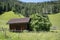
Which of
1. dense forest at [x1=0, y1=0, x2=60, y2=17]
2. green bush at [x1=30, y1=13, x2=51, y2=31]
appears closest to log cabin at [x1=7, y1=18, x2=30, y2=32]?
green bush at [x1=30, y1=13, x2=51, y2=31]

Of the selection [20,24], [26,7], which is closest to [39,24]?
[20,24]

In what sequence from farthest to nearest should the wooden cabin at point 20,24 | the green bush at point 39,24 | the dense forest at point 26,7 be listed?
the dense forest at point 26,7 < the wooden cabin at point 20,24 < the green bush at point 39,24

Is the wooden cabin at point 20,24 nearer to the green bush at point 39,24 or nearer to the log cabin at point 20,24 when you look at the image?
the log cabin at point 20,24

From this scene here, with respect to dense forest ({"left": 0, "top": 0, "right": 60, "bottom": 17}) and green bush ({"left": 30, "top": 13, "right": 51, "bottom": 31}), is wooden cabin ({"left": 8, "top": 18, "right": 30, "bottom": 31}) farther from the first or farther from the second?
dense forest ({"left": 0, "top": 0, "right": 60, "bottom": 17})

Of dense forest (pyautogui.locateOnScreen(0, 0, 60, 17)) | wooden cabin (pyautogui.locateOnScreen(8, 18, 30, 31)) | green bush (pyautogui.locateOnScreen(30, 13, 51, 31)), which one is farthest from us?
dense forest (pyautogui.locateOnScreen(0, 0, 60, 17))

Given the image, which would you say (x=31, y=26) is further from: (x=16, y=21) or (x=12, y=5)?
(x=12, y=5)

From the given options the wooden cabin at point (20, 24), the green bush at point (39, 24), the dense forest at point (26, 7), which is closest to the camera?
the green bush at point (39, 24)

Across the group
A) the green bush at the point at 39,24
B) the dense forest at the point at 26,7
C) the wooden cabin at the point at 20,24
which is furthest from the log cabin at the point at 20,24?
the dense forest at the point at 26,7

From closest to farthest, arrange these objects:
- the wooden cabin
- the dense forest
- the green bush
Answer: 1. the green bush
2. the wooden cabin
3. the dense forest

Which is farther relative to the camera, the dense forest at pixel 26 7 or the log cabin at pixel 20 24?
the dense forest at pixel 26 7

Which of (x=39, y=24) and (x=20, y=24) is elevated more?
(x=39, y=24)

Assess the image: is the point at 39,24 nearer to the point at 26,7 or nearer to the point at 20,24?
the point at 20,24

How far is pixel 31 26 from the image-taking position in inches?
1758

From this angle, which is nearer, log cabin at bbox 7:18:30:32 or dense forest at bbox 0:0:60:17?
log cabin at bbox 7:18:30:32
